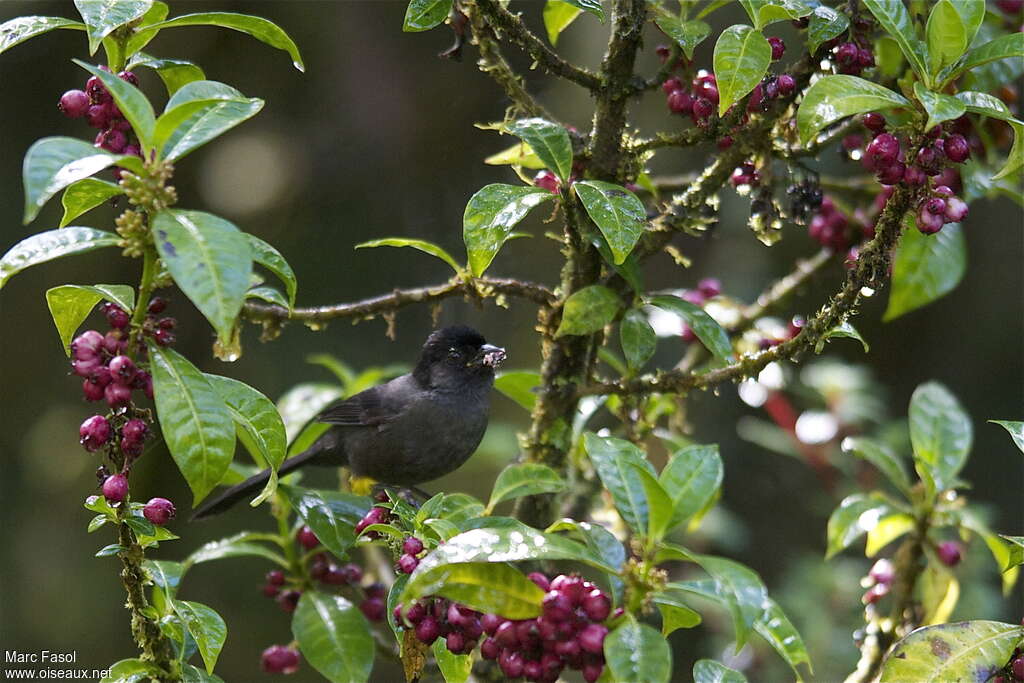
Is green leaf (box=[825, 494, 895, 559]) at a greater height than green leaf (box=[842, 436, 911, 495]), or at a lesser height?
lesser

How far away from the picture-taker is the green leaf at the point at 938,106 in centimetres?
175

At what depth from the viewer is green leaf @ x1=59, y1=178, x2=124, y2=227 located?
67.9 inches

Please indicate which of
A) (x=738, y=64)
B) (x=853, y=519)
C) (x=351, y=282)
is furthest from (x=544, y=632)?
(x=351, y=282)

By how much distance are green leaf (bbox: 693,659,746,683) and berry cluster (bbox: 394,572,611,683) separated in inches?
11.6

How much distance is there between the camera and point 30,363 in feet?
17.2

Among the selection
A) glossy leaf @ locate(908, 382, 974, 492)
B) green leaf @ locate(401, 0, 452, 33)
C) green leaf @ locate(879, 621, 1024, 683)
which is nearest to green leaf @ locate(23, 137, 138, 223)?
green leaf @ locate(401, 0, 452, 33)

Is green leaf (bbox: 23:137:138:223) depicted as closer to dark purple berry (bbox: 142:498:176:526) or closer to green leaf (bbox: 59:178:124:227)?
green leaf (bbox: 59:178:124:227)

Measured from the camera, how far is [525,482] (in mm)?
1942

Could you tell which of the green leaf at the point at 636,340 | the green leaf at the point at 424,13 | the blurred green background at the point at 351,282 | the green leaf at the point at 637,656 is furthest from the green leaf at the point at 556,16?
the blurred green background at the point at 351,282

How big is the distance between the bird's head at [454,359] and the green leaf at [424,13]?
1.62 m

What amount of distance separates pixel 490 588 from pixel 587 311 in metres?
0.85

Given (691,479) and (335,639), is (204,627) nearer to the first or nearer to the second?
(335,639)

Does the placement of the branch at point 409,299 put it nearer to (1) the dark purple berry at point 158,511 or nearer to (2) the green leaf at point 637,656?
(1) the dark purple berry at point 158,511

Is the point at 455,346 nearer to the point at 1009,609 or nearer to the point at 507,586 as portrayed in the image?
the point at 507,586
